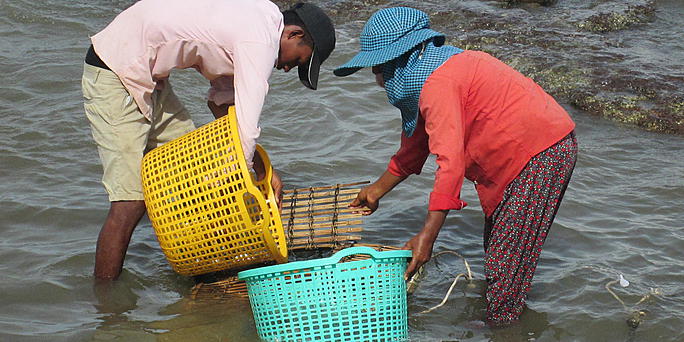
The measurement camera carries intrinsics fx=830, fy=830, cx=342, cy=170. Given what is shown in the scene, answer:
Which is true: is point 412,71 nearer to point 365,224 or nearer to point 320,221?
point 320,221

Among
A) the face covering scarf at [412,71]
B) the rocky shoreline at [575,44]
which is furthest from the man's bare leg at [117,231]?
the rocky shoreline at [575,44]

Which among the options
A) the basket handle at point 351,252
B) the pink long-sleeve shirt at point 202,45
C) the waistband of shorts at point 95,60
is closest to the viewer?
the basket handle at point 351,252

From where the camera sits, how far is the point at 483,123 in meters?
3.43

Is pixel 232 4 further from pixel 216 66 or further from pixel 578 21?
pixel 578 21

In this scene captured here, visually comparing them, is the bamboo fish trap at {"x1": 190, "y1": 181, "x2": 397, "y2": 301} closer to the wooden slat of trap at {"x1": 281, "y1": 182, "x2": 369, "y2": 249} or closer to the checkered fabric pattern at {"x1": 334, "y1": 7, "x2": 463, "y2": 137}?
the wooden slat of trap at {"x1": 281, "y1": 182, "x2": 369, "y2": 249}

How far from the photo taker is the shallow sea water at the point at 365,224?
3.86m

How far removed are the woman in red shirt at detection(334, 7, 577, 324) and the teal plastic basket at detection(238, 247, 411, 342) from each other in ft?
0.58

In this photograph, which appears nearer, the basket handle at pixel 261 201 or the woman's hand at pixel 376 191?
the basket handle at pixel 261 201

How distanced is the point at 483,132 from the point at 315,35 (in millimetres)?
864

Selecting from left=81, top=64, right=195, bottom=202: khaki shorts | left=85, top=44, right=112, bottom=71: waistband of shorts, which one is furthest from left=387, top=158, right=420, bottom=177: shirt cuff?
left=85, top=44, right=112, bottom=71: waistband of shorts

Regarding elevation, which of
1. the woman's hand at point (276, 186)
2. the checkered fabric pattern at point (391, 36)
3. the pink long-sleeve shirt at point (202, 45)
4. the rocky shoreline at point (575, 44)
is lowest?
the rocky shoreline at point (575, 44)

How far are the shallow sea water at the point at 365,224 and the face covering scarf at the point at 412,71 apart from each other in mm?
1125

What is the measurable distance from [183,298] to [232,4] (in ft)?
4.79

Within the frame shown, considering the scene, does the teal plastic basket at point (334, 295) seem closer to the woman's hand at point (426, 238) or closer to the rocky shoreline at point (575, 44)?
the woman's hand at point (426, 238)
